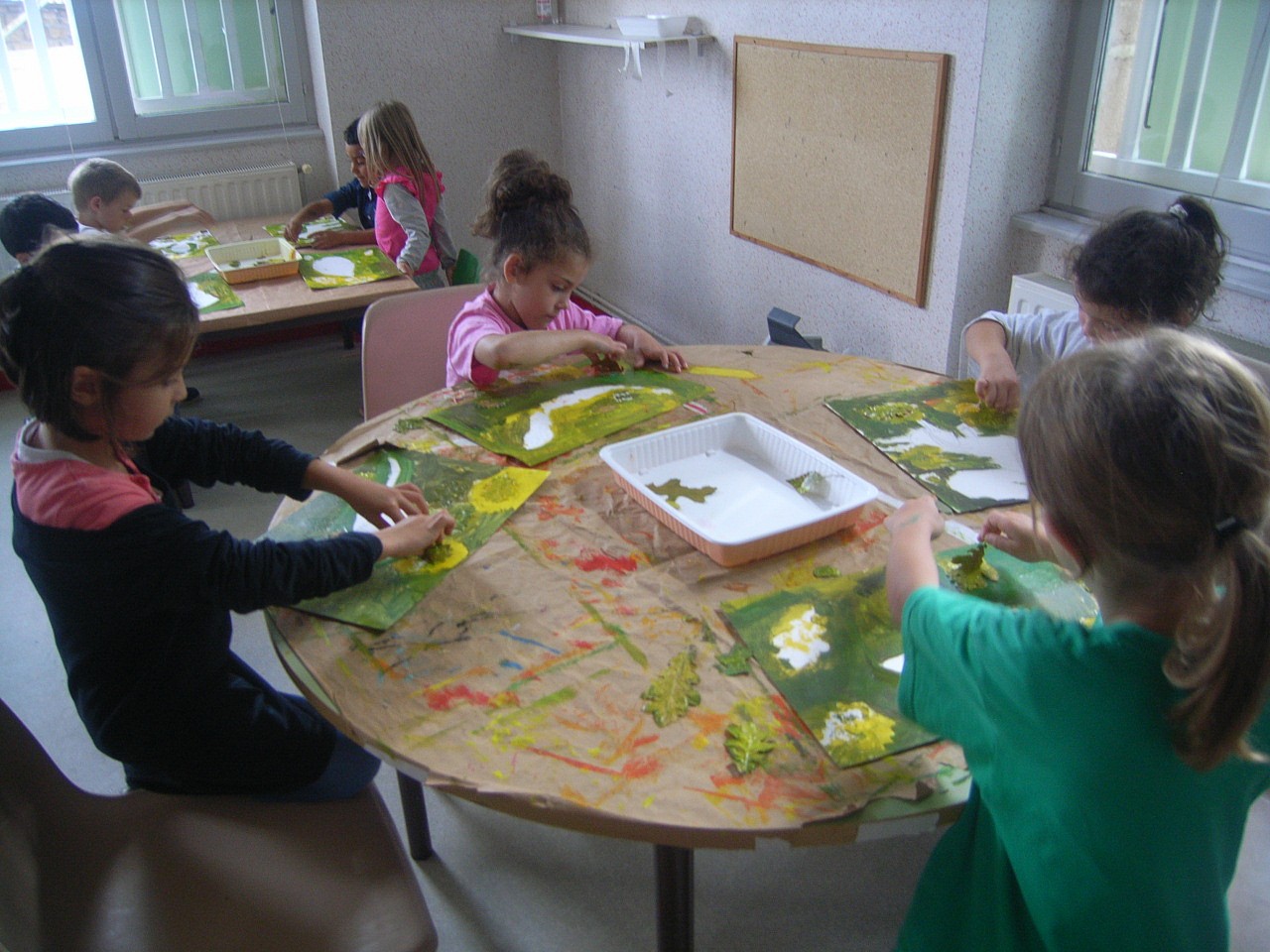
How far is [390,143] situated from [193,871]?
8.05 feet

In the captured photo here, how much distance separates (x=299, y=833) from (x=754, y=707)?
0.57 m

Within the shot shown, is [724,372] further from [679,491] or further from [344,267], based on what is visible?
[344,267]

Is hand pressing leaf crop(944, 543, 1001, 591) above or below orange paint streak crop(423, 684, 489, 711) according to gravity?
above

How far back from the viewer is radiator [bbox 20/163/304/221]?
11.8 ft

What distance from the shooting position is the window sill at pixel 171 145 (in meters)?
3.44

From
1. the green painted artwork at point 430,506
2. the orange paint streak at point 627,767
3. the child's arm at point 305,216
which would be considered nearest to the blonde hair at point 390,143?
the child's arm at point 305,216

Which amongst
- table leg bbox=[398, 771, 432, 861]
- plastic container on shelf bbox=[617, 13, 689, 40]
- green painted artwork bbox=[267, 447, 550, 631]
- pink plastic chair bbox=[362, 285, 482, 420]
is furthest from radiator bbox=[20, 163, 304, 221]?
table leg bbox=[398, 771, 432, 861]

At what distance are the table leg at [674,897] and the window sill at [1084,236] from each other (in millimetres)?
1534

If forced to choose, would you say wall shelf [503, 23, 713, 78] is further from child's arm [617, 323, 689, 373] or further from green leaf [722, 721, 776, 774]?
green leaf [722, 721, 776, 774]

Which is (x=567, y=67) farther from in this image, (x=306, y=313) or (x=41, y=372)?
(x=41, y=372)

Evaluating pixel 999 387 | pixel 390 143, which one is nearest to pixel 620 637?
pixel 999 387

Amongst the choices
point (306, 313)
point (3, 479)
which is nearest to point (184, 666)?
point (306, 313)

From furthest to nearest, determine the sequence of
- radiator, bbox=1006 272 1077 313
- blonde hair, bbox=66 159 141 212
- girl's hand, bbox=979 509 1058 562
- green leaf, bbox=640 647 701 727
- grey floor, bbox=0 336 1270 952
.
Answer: blonde hair, bbox=66 159 141 212
radiator, bbox=1006 272 1077 313
grey floor, bbox=0 336 1270 952
girl's hand, bbox=979 509 1058 562
green leaf, bbox=640 647 701 727

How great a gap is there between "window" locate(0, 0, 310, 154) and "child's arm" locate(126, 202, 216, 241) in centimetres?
50
